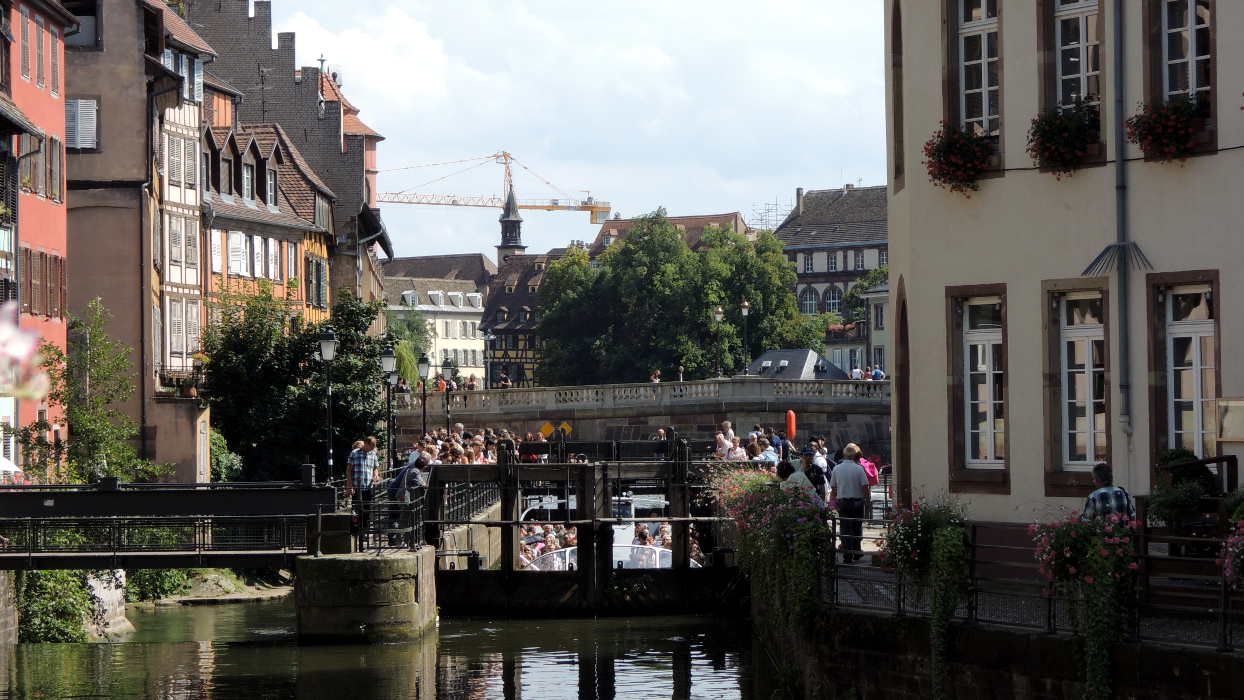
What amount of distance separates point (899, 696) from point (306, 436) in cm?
2851

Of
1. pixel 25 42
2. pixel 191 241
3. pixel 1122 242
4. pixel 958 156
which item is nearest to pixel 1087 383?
pixel 1122 242

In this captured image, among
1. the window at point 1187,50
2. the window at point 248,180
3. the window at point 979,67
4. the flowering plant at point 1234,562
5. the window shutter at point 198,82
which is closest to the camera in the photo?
the flowering plant at point 1234,562

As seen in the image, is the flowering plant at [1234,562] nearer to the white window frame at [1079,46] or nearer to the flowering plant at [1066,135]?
the flowering plant at [1066,135]

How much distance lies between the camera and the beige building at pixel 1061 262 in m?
17.8

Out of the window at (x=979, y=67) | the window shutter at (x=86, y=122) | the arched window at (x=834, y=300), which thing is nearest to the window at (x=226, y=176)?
the window shutter at (x=86, y=122)

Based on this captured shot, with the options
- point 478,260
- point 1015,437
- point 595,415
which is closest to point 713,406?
point 595,415

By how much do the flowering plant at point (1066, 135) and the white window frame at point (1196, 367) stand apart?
1.60 metres

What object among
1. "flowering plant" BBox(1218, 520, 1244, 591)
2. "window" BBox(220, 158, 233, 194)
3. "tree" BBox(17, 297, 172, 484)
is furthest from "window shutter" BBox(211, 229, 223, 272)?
"flowering plant" BBox(1218, 520, 1244, 591)

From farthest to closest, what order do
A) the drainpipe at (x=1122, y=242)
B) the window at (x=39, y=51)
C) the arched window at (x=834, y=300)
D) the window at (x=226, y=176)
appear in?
the arched window at (x=834, y=300) < the window at (x=226, y=176) < the window at (x=39, y=51) < the drainpipe at (x=1122, y=242)

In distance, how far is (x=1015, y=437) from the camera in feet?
62.1

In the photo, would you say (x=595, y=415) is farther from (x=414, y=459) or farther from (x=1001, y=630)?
(x=1001, y=630)

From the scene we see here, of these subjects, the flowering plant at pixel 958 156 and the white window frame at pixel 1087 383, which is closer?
the white window frame at pixel 1087 383

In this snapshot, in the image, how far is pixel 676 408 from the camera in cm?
6406

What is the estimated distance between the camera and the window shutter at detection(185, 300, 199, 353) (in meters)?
49.4
